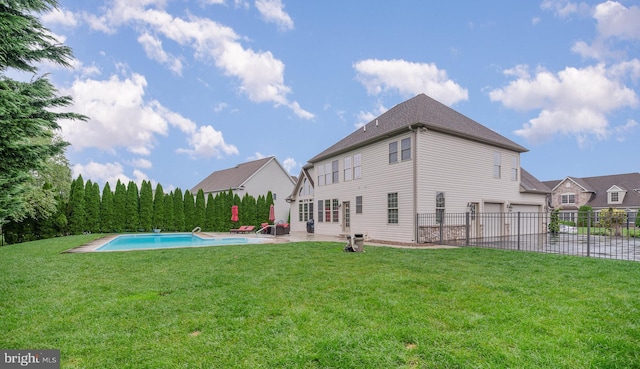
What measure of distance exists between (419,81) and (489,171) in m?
7.05

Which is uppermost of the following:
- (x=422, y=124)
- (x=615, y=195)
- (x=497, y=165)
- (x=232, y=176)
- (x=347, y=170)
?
(x=422, y=124)

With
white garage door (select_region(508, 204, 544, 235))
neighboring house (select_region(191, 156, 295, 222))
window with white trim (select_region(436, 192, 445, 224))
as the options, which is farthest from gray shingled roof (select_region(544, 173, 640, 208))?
neighboring house (select_region(191, 156, 295, 222))

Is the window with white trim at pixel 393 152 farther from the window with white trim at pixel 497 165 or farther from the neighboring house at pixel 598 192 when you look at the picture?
the neighboring house at pixel 598 192

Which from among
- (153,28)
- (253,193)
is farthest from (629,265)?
(253,193)

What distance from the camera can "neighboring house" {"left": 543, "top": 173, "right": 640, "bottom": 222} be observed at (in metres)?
33.1

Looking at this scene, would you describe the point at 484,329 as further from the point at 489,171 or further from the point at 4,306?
the point at 489,171

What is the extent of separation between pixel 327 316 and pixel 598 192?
150ft

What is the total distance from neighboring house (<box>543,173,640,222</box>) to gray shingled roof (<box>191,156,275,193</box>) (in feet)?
Answer: 106

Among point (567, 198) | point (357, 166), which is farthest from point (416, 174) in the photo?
point (567, 198)

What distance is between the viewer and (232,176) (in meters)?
34.0

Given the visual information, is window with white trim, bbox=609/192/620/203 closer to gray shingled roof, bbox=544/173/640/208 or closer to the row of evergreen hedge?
gray shingled roof, bbox=544/173/640/208

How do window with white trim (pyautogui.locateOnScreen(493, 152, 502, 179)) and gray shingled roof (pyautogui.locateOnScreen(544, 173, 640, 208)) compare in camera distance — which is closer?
window with white trim (pyautogui.locateOnScreen(493, 152, 502, 179))

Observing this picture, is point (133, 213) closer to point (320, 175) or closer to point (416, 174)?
point (320, 175)

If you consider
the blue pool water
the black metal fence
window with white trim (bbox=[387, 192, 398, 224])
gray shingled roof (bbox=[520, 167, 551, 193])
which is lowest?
the blue pool water
